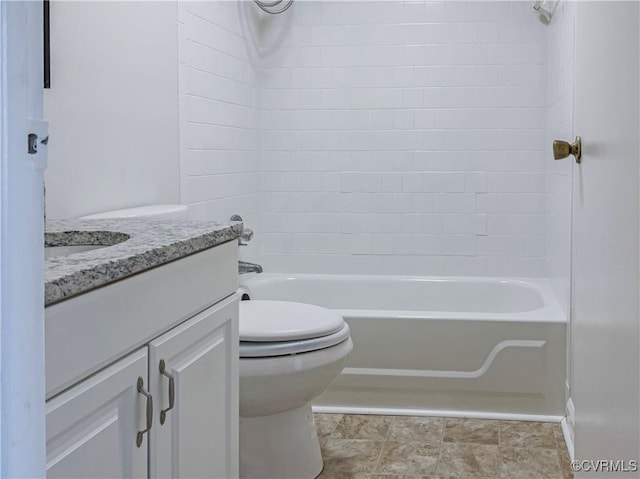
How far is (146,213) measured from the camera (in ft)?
7.45

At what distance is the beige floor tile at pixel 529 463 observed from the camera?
2.38m

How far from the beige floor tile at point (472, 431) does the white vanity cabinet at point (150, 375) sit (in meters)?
1.24

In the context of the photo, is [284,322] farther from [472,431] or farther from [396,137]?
[396,137]

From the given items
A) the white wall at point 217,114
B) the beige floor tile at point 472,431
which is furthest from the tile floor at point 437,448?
the white wall at point 217,114

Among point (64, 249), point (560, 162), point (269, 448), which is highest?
point (560, 162)

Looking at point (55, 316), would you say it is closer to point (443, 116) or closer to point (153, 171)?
point (153, 171)

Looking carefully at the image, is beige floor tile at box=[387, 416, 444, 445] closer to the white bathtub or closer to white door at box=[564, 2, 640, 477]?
the white bathtub

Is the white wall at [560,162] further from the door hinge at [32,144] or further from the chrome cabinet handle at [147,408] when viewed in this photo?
the door hinge at [32,144]

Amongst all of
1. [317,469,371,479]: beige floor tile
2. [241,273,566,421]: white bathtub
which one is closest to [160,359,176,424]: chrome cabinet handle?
[317,469,371,479]: beige floor tile

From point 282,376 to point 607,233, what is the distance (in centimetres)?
116

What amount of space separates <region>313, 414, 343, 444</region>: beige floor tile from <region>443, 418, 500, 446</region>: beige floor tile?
16.2 inches

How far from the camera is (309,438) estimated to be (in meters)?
2.40

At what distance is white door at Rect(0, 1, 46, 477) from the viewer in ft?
1.55

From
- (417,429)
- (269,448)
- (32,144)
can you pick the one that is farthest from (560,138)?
(32,144)
